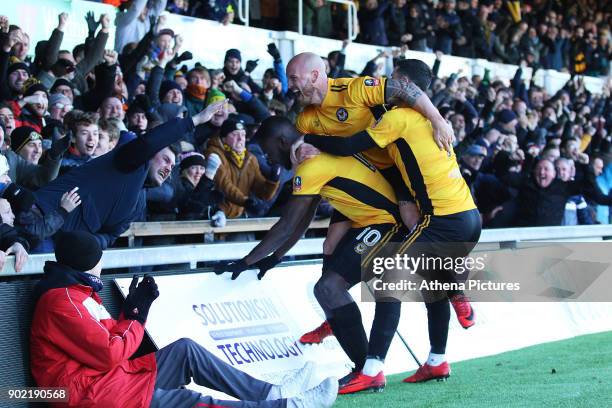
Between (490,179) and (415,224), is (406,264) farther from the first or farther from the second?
(490,179)

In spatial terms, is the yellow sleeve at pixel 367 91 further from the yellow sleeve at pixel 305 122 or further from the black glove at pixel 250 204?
the black glove at pixel 250 204

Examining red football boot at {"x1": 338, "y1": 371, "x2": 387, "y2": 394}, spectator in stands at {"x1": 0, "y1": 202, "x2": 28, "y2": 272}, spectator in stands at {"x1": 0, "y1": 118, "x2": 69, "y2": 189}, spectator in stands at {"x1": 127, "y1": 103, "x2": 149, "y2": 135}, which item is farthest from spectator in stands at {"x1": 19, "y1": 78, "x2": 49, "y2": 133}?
red football boot at {"x1": 338, "y1": 371, "x2": 387, "y2": 394}

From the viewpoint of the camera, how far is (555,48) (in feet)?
71.4

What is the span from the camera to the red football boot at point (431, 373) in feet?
21.5

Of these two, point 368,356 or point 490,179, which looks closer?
point 368,356

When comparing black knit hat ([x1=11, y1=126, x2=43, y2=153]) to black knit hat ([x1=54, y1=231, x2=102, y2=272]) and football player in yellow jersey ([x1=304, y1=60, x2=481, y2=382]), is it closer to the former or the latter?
football player in yellow jersey ([x1=304, y1=60, x2=481, y2=382])

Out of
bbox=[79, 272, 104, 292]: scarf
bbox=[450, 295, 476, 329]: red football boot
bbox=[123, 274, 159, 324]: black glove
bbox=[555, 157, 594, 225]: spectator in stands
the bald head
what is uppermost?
the bald head

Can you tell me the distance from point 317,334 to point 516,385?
1414 mm

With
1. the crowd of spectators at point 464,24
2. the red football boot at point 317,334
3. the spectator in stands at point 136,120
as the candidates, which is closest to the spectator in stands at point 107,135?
the spectator in stands at point 136,120

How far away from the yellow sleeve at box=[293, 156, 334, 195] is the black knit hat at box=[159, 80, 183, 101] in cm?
414

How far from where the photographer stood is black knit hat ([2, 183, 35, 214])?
19.2ft

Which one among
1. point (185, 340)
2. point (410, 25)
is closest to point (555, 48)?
point (410, 25)

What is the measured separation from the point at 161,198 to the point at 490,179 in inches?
184

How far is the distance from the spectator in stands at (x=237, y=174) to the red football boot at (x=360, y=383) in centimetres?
316
